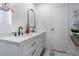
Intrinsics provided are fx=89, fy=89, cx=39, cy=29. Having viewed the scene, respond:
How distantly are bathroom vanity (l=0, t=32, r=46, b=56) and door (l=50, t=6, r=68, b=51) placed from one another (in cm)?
13

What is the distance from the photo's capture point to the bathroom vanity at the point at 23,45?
876mm

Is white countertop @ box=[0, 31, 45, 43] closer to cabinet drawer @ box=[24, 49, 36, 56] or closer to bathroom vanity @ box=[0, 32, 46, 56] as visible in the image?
bathroom vanity @ box=[0, 32, 46, 56]

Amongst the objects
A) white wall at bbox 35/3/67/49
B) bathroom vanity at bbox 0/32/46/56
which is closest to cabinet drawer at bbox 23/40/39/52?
bathroom vanity at bbox 0/32/46/56

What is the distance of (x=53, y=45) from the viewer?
1.02 metres

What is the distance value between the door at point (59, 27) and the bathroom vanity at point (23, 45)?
0.41 feet

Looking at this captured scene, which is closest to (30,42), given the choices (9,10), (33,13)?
(33,13)

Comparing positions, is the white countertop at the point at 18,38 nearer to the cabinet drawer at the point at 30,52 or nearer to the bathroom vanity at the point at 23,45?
the bathroom vanity at the point at 23,45

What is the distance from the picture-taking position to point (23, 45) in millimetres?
887

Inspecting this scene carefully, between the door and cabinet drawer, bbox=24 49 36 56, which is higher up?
the door

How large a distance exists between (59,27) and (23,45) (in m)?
0.43

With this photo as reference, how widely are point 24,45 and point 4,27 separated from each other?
1.13ft

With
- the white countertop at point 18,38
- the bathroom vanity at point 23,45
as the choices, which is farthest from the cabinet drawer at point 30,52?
the white countertop at point 18,38

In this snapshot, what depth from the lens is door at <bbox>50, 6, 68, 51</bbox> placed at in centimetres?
96

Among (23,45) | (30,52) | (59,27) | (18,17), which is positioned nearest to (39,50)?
(30,52)
